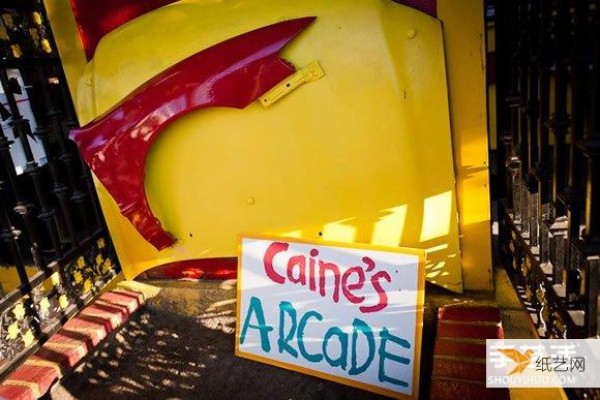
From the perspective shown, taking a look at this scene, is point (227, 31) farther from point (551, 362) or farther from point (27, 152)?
point (551, 362)

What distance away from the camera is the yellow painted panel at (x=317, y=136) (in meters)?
1.83

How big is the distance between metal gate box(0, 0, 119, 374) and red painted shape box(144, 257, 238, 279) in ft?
0.86

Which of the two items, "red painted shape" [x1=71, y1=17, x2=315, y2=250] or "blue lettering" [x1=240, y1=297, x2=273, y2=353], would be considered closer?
"red painted shape" [x1=71, y1=17, x2=315, y2=250]

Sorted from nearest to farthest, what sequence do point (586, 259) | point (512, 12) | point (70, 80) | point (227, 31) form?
point (586, 259) < point (512, 12) < point (227, 31) < point (70, 80)

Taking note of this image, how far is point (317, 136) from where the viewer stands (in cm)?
200

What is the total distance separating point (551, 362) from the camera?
4.98ft

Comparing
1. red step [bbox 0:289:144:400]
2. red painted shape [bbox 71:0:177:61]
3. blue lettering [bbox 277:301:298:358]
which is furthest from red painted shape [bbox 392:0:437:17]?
red step [bbox 0:289:144:400]

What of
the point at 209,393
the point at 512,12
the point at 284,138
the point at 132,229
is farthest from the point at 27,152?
the point at 512,12

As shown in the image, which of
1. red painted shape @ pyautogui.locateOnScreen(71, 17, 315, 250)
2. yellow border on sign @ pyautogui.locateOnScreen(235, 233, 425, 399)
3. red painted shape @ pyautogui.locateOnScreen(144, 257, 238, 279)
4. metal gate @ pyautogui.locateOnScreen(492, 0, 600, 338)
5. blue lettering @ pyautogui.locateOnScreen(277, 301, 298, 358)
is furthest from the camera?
red painted shape @ pyautogui.locateOnScreen(144, 257, 238, 279)

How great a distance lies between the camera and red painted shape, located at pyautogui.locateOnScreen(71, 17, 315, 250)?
6.15ft

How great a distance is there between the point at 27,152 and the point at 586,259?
89.1 inches

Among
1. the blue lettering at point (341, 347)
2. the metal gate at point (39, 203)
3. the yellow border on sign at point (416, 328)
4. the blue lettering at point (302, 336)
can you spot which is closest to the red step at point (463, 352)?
the yellow border on sign at point (416, 328)

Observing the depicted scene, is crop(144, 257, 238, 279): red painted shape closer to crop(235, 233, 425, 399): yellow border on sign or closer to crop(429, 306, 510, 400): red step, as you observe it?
crop(235, 233, 425, 399): yellow border on sign

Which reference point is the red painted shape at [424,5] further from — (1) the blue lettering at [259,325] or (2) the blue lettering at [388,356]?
(1) the blue lettering at [259,325]
